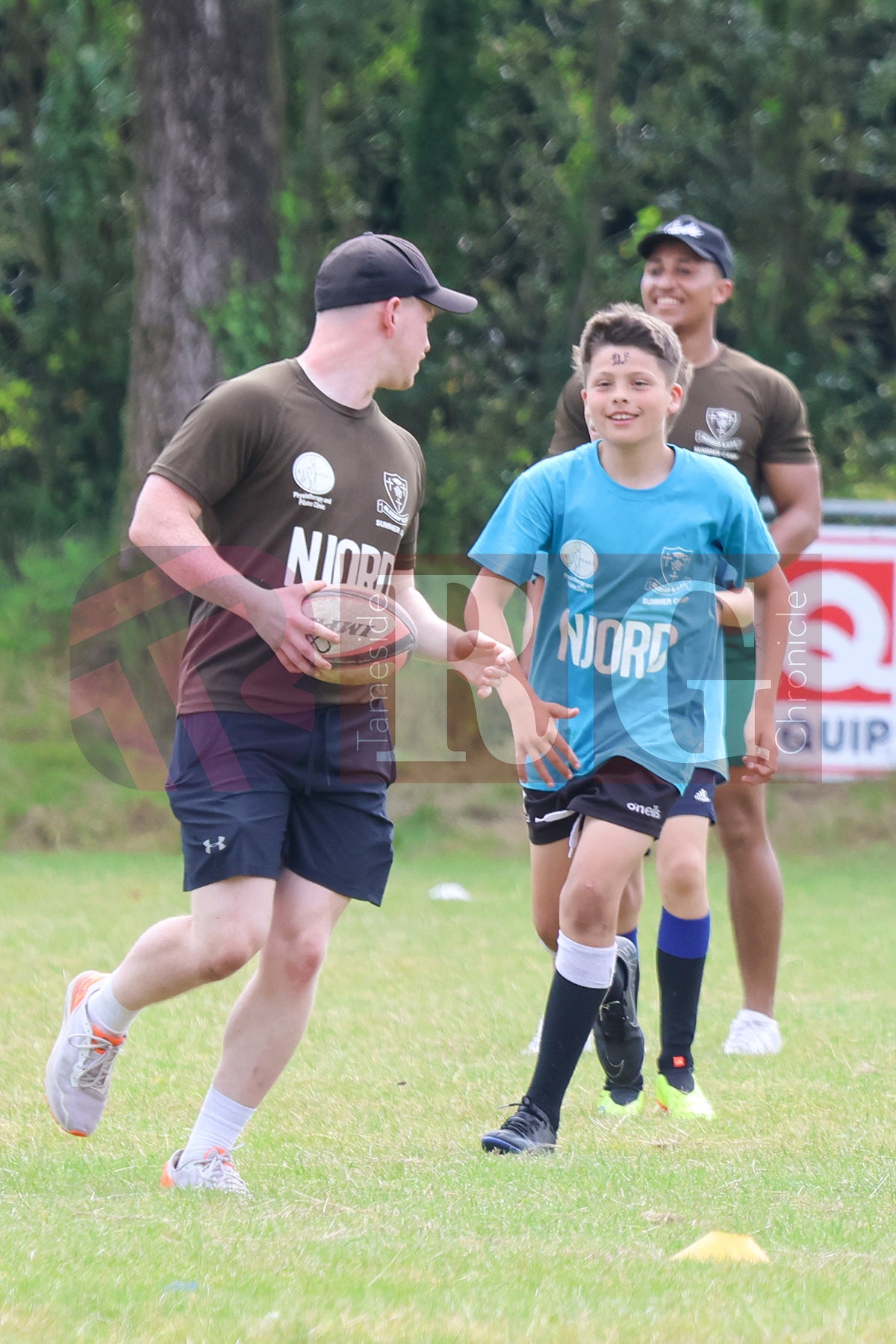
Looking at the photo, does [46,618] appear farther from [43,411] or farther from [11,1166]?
[11,1166]

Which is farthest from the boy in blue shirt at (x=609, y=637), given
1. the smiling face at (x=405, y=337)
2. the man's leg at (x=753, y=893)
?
the man's leg at (x=753, y=893)

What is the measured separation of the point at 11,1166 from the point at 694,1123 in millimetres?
1767

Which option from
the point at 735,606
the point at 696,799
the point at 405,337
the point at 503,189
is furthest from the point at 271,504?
the point at 503,189

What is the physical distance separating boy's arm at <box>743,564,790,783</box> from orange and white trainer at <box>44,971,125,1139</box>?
1.99m

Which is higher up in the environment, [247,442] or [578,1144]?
[247,442]

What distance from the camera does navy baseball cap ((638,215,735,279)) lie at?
19.7 feet

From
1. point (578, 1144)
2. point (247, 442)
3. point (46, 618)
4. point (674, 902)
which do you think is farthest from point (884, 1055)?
point (46, 618)

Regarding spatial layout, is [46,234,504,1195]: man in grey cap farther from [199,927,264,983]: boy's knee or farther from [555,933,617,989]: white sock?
[555,933,617,989]: white sock

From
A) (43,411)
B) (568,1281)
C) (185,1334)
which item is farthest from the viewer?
(43,411)

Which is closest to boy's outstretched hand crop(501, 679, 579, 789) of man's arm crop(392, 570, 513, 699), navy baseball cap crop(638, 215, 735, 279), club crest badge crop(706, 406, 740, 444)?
man's arm crop(392, 570, 513, 699)

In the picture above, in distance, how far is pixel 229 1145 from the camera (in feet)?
13.2

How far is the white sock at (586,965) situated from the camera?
14.8 ft

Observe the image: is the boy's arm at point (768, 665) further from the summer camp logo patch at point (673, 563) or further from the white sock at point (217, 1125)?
the white sock at point (217, 1125)

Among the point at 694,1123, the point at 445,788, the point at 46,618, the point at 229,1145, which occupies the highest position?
the point at 229,1145
